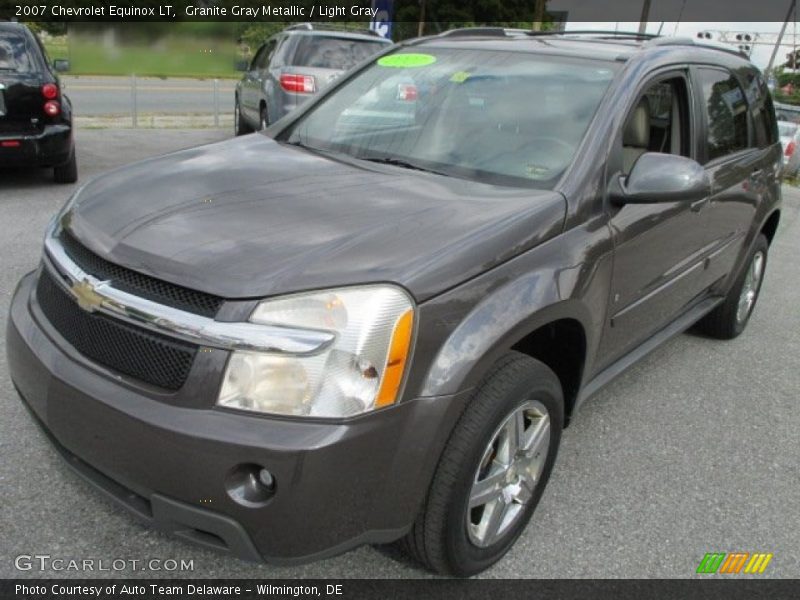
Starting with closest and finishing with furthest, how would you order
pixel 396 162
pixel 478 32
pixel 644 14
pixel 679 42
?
pixel 396 162 < pixel 679 42 < pixel 478 32 < pixel 644 14

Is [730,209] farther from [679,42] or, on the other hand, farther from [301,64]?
[301,64]

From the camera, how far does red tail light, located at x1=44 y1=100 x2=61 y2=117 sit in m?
7.29

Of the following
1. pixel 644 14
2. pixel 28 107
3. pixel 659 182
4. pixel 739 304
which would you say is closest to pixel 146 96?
pixel 644 14

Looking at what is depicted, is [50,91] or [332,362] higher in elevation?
[332,362]

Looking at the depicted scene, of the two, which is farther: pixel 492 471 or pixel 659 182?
pixel 659 182

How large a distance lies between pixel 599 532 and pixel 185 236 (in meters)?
1.84

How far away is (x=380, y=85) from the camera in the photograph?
11.9 ft

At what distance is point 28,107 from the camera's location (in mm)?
7168

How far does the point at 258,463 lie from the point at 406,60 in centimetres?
245

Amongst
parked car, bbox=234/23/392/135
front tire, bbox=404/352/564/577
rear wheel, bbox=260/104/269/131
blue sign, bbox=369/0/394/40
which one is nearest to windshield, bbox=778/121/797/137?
blue sign, bbox=369/0/394/40

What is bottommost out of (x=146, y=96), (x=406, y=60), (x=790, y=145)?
(x=146, y=96)

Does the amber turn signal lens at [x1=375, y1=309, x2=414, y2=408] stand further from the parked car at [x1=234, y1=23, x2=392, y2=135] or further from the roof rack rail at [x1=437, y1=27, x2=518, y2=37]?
the parked car at [x1=234, y1=23, x2=392, y2=135]

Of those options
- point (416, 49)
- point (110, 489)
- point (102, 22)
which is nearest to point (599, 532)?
point (110, 489)

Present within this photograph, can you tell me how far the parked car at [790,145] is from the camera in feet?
42.5
